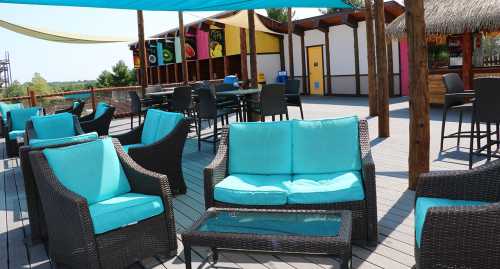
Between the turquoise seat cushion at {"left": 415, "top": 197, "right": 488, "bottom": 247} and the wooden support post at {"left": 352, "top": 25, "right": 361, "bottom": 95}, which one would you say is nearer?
the turquoise seat cushion at {"left": 415, "top": 197, "right": 488, "bottom": 247}

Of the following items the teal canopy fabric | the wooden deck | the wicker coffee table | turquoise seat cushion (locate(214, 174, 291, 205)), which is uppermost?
the teal canopy fabric

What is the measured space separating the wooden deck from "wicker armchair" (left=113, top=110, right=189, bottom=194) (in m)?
0.21

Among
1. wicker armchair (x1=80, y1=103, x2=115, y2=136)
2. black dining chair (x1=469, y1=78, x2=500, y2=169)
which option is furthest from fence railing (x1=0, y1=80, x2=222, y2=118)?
black dining chair (x1=469, y1=78, x2=500, y2=169)

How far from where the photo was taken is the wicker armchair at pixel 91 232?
2.89 meters

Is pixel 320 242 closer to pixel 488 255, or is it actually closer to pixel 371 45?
pixel 488 255

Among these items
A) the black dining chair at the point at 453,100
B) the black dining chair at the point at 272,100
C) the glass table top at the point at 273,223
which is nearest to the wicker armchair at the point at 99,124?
the black dining chair at the point at 272,100

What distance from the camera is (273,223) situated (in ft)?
9.35

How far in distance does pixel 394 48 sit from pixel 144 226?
47.0 feet

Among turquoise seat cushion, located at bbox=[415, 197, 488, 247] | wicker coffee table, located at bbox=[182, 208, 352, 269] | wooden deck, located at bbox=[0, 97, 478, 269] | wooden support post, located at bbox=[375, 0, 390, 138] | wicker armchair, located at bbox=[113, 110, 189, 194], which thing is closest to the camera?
wicker coffee table, located at bbox=[182, 208, 352, 269]

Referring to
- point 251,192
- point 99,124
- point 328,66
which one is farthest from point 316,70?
point 251,192

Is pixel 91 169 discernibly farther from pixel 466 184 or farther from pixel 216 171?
pixel 466 184

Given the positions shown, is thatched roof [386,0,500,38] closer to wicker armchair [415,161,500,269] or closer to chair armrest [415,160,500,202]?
chair armrest [415,160,500,202]

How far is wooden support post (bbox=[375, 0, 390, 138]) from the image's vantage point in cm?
743

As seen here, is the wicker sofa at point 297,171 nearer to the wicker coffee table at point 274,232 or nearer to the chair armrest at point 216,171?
the chair armrest at point 216,171
